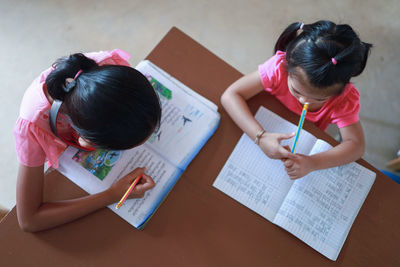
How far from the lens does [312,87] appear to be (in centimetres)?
71

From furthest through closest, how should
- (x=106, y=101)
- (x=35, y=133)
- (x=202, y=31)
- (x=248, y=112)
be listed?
(x=202, y=31) → (x=248, y=112) → (x=35, y=133) → (x=106, y=101)

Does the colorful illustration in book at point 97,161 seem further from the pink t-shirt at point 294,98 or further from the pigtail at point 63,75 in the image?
the pink t-shirt at point 294,98

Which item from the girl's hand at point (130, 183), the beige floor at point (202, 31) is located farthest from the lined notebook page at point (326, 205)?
the beige floor at point (202, 31)

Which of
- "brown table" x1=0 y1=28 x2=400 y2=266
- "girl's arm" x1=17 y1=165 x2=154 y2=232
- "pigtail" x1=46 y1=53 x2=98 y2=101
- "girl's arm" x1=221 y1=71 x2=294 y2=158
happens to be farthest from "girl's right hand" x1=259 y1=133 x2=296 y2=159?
"pigtail" x1=46 y1=53 x2=98 y2=101

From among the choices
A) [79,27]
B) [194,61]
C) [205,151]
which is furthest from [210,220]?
[79,27]

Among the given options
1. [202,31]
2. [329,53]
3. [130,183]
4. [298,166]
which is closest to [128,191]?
[130,183]

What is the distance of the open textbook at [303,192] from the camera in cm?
74

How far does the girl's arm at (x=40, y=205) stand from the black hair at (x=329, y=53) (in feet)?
1.75

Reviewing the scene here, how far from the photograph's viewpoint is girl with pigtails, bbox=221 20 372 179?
66 cm

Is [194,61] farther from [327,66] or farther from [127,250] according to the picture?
[127,250]

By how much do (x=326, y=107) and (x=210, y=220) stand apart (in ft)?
1.55

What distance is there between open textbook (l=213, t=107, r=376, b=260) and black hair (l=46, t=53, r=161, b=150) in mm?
294

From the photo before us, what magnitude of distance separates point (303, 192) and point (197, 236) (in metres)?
0.31

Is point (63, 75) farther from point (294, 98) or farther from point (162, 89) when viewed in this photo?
point (294, 98)
